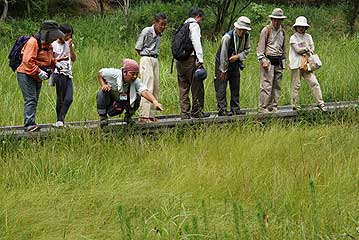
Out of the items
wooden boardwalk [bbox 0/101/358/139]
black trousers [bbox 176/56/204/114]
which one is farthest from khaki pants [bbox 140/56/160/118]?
black trousers [bbox 176/56/204/114]

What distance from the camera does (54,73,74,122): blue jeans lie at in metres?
7.48

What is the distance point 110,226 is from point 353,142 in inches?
133

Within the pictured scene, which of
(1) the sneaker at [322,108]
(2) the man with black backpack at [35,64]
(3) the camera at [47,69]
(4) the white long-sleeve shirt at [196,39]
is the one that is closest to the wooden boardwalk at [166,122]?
(1) the sneaker at [322,108]

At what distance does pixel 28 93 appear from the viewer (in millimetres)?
7043

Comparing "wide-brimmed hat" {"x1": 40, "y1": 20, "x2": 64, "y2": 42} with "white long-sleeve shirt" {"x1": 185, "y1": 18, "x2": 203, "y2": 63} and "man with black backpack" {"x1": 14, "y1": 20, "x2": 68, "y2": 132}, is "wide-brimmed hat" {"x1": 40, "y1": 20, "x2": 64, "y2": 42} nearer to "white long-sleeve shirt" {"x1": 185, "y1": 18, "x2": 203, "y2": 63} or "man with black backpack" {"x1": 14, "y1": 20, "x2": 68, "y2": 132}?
"man with black backpack" {"x1": 14, "y1": 20, "x2": 68, "y2": 132}

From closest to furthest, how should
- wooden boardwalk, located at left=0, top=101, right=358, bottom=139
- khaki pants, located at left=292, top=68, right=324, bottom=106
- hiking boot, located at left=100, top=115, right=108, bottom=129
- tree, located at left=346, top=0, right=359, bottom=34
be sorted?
wooden boardwalk, located at left=0, top=101, right=358, bottom=139, hiking boot, located at left=100, top=115, right=108, bottom=129, khaki pants, located at left=292, top=68, right=324, bottom=106, tree, located at left=346, top=0, right=359, bottom=34

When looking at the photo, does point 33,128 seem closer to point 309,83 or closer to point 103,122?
point 103,122

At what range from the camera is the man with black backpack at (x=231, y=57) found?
7891 millimetres

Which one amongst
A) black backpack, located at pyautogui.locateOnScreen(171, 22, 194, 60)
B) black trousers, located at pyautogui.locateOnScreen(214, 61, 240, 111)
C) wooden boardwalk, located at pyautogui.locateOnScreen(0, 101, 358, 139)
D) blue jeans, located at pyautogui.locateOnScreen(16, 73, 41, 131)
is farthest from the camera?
black trousers, located at pyautogui.locateOnScreen(214, 61, 240, 111)

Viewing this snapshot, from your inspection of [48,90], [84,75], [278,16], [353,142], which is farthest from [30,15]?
[353,142]

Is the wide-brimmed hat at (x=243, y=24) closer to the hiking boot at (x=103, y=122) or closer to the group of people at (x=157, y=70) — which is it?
the group of people at (x=157, y=70)

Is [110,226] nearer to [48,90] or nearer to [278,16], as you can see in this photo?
[278,16]

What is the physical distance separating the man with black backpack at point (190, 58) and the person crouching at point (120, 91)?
41.5 inches

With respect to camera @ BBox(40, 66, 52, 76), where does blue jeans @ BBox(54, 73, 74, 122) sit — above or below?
below
